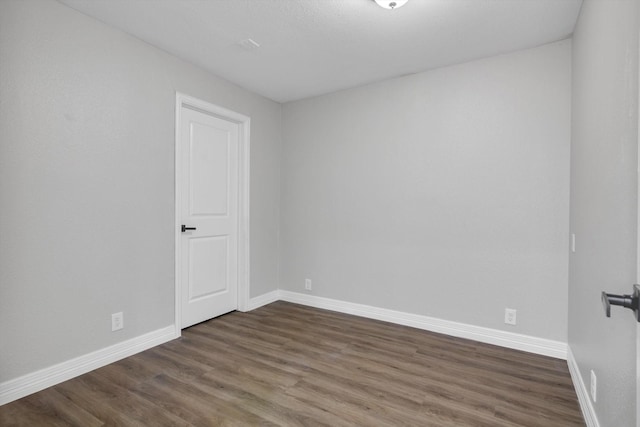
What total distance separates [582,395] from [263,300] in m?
3.00

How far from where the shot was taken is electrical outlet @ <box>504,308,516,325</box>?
9.06ft

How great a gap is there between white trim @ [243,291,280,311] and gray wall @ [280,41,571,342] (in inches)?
12.6

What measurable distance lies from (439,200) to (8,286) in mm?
3249

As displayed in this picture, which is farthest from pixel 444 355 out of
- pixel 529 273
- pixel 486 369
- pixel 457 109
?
pixel 457 109

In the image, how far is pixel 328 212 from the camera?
380cm

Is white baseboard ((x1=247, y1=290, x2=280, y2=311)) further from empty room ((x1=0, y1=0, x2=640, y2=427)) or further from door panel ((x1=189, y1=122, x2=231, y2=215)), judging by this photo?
door panel ((x1=189, y1=122, x2=231, y2=215))

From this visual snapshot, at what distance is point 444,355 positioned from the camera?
262 centimetres

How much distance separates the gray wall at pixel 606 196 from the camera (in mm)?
1167

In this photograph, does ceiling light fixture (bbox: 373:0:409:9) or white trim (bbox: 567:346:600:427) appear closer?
white trim (bbox: 567:346:600:427)

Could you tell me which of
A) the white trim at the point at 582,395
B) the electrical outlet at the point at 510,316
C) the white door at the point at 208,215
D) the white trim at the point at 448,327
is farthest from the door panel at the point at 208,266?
the white trim at the point at 582,395

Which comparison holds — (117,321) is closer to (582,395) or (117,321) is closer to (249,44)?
(249,44)

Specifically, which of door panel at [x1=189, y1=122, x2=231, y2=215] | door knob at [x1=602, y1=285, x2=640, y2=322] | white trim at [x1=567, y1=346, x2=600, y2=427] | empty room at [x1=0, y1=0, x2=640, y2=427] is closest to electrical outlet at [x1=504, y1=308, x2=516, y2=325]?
empty room at [x1=0, y1=0, x2=640, y2=427]

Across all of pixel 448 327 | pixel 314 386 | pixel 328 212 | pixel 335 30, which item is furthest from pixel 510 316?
pixel 335 30

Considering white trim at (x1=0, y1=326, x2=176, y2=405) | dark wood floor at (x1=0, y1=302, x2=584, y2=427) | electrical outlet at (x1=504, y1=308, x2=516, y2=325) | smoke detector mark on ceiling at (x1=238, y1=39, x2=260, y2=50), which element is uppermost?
smoke detector mark on ceiling at (x1=238, y1=39, x2=260, y2=50)
